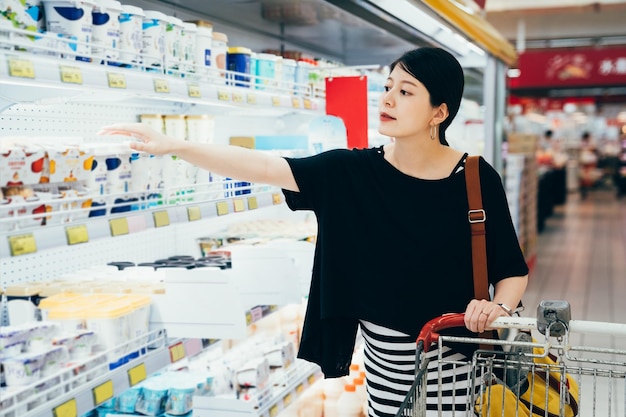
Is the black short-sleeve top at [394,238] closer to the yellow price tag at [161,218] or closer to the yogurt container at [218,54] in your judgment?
the yellow price tag at [161,218]

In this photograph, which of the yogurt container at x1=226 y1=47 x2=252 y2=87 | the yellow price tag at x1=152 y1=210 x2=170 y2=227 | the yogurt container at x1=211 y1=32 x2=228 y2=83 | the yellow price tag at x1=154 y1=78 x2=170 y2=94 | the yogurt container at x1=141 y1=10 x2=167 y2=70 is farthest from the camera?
the yogurt container at x1=226 y1=47 x2=252 y2=87

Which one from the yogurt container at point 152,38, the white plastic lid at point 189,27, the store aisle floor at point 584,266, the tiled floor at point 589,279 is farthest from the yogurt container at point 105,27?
the store aisle floor at point 584,266

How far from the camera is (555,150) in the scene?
24.9m

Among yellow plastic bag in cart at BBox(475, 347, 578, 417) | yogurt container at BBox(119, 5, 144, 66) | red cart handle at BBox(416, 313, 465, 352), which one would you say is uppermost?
yogurt container at BBox(119, 5, 144, 66)

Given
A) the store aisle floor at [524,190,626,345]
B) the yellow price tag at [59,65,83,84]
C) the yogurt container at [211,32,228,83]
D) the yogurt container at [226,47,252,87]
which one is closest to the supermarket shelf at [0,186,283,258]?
the yellow price tag at [59,65,83,84]

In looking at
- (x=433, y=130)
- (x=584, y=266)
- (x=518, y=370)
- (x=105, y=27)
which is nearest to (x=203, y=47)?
(x=105, y=27)

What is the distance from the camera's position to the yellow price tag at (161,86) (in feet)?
7.17

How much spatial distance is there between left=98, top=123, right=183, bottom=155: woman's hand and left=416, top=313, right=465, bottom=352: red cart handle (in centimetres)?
74

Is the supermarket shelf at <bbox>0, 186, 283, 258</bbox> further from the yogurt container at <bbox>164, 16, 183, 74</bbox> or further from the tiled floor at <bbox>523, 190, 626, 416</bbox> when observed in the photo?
the tiled floor at <bbox>523, 190, 626, 416</bbox>

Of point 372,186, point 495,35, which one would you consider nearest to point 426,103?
point 372,186

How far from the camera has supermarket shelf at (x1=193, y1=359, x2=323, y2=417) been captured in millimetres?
2707

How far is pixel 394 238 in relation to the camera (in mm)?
2098

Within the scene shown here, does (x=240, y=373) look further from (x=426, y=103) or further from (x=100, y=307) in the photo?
(x=426, y=103)

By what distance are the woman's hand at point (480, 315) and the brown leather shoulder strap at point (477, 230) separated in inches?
6.4
